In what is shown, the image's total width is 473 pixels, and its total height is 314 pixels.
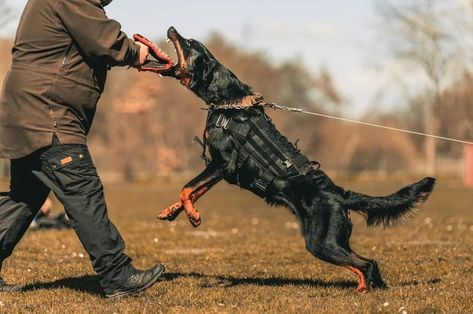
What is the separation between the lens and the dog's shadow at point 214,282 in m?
5.93

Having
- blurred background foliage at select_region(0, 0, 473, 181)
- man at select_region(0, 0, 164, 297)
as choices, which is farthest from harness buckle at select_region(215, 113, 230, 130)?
blurred background foliage at select_region(0, 0, 473, 181)

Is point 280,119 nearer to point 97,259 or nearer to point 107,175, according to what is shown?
point 107,175

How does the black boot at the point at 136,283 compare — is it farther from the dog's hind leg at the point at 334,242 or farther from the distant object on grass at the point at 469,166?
the distant object on grass at the point at 469,166

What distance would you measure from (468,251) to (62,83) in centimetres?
525

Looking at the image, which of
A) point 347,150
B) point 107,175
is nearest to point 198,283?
point 107,175

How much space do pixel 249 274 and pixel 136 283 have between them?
1.72 m

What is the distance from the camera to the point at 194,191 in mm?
5633

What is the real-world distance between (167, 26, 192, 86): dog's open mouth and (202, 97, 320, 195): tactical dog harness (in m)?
0.48

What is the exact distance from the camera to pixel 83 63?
201 inches

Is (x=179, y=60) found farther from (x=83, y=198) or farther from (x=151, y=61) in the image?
(x=83, y=198)

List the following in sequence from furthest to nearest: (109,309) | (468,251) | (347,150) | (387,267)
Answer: (347,150), (468,251), (387,267), (109,309)

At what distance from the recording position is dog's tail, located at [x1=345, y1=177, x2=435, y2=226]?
559 cm

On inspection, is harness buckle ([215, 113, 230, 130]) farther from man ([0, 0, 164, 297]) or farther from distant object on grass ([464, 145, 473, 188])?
distant object on grass ([464, 145, 473, 188])

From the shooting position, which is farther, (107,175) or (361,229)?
(107,175)
